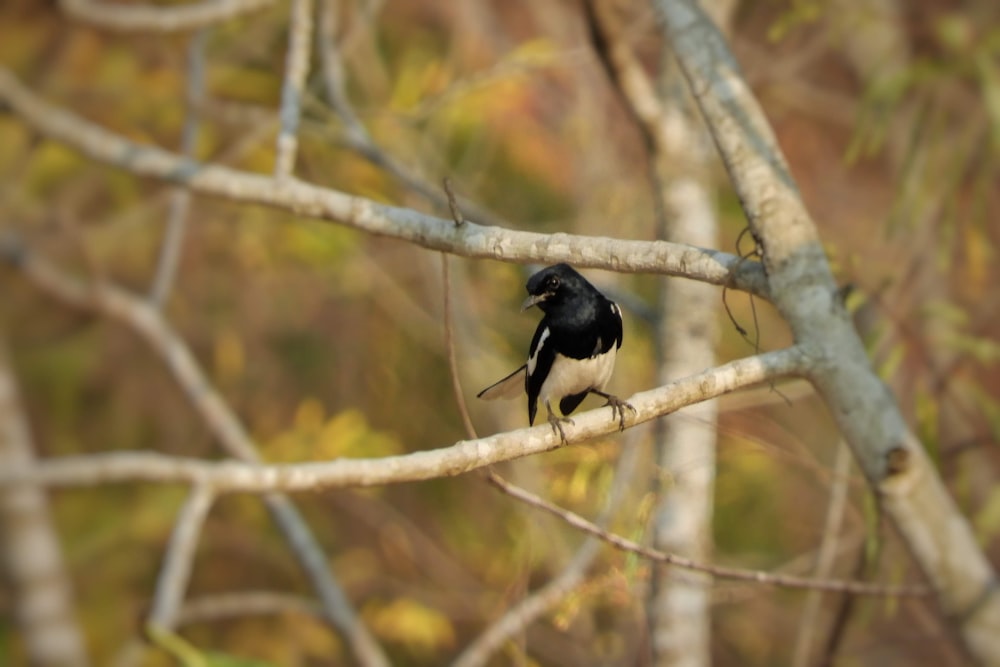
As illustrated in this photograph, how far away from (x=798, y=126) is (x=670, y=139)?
4297 millimetres

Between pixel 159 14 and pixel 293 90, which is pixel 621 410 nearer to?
pixel 293 90

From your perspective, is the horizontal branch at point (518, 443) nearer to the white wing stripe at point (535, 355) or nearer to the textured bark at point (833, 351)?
the textured bark at point (833, 351)

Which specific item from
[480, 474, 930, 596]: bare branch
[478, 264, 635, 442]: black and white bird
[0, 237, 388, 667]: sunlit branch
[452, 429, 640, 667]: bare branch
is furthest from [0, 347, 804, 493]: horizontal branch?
[0, 237, 388, 667]: sunlit branch

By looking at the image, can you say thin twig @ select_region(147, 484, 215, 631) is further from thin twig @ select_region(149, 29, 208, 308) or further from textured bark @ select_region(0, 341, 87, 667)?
textured bark @ select_region(0, 341, 87, 667)

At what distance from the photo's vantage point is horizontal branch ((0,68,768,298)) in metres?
1.88

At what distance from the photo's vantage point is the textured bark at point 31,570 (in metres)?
5.36

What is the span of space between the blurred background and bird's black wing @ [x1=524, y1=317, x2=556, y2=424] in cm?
226

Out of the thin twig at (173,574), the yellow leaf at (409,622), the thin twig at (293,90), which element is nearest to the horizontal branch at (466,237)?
the thin twig at (293,90)

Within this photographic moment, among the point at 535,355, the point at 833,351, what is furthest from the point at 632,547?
the point at 535,355

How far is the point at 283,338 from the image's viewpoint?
22.2 feet

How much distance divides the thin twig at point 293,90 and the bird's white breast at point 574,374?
701 millimetres

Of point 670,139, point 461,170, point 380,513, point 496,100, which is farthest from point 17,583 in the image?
point 670,139

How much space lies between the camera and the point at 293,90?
2.78 metres

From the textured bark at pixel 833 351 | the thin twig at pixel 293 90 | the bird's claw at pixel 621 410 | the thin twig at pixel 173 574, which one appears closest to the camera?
the bird's claw at pixel 621 410
